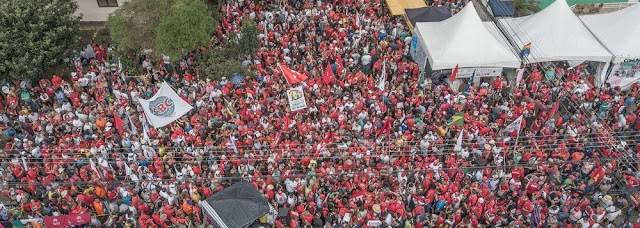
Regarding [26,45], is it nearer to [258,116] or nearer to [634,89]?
[258,116]

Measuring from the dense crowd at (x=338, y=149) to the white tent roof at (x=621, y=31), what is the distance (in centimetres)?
140

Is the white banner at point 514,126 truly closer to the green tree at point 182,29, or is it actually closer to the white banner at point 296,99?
the white banner at point 296,99

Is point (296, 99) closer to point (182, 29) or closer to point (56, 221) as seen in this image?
point (182, 29)

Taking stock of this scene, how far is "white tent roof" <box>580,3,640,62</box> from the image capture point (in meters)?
18.3

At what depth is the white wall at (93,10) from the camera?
75.1 feet

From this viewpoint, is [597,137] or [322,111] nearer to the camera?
[597,137]

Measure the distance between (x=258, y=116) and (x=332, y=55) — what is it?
14.8 ft

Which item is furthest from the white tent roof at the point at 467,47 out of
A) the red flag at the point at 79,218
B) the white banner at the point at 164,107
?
the red flag at the point at 79,218

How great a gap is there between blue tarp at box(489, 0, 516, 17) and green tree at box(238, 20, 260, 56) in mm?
10294

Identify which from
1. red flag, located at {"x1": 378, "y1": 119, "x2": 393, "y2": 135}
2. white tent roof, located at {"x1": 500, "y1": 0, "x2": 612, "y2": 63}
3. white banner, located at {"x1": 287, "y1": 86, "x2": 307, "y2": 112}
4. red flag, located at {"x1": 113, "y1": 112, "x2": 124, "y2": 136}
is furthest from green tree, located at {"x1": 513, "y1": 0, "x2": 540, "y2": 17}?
red flag, located at {"x1": 113, "y1": 112, "x2": 124, "y2": 136}

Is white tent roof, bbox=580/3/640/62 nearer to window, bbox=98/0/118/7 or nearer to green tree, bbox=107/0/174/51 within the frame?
green tree, bbox=107/0/174/51

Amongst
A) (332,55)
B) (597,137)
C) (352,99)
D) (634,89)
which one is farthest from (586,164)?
(332,55)

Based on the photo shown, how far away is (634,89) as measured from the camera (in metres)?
17.5

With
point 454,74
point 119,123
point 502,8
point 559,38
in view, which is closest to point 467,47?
point 454,74
